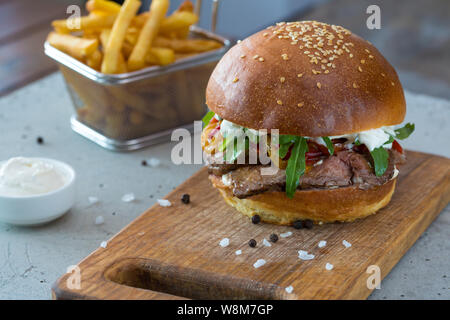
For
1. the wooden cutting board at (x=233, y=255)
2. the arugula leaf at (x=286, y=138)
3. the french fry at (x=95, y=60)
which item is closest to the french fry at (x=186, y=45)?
the french fry at (x=95, y=60)

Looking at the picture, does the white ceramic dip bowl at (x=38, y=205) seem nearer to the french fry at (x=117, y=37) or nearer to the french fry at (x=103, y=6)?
the french fry at (x=117, y=37)

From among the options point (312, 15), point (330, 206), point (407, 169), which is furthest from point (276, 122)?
point (312, 15)

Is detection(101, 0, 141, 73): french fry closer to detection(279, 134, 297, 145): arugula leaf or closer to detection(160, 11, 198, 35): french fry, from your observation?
detection(160, 11, 198, 35): french fry

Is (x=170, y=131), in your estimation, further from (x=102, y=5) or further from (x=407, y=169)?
(x=407, y=169)

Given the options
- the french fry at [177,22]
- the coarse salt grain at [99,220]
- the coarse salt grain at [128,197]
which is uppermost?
the french fry at [177,22]

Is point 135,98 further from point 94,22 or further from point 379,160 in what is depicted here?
point 379,160
